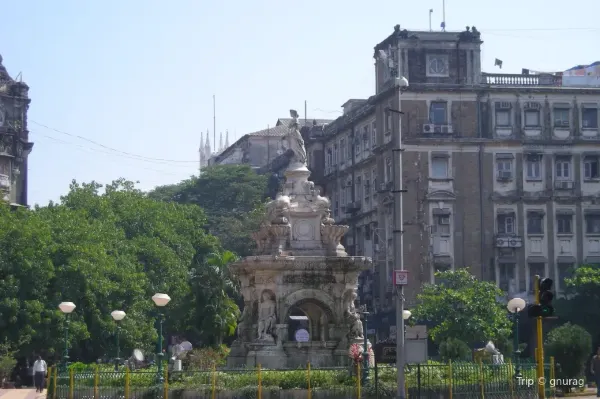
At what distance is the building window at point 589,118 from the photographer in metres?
75.0

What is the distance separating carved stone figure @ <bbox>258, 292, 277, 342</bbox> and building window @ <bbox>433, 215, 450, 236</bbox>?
30260mm

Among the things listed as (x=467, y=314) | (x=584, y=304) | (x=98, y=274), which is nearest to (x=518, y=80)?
(x=584, y=304)

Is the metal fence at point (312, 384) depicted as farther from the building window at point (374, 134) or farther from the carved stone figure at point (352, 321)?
the building window at point (374, 134)

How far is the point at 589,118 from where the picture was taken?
75.1 m

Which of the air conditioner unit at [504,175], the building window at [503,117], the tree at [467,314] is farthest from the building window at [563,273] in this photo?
the tree at [467,314]

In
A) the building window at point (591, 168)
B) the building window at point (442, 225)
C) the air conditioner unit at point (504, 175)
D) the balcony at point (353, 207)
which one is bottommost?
the building window at point (442, 225)

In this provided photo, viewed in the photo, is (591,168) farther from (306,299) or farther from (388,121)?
(306,299)

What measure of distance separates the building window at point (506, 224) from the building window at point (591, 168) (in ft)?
17.6

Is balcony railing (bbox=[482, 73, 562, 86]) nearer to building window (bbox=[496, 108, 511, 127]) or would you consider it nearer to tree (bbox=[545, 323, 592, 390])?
building window (bbox=[496, 108, 511, 127])

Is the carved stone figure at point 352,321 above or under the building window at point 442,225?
under

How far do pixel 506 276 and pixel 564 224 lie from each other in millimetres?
4940

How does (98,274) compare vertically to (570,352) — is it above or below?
above

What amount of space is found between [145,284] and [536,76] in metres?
26.2

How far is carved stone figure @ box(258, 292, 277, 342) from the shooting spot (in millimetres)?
43219
